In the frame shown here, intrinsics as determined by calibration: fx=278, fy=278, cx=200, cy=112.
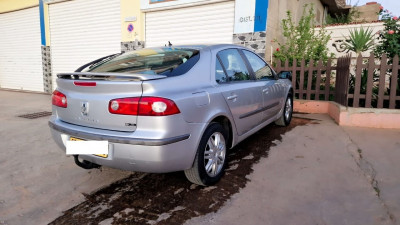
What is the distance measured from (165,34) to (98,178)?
6290 mm

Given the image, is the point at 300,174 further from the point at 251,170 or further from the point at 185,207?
the point at 185,207

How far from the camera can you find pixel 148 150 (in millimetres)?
2150

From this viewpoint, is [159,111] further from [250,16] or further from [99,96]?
[250,16]

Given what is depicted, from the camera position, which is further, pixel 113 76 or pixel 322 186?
pixel 322 186

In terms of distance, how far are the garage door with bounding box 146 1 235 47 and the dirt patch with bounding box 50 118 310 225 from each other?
4.58 m

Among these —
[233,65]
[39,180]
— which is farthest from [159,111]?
[39,180]

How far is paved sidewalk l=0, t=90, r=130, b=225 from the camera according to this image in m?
2.37

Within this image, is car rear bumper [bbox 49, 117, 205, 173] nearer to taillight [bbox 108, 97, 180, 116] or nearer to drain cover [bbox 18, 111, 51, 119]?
taillight [bbox 108, 97, 180, 116]

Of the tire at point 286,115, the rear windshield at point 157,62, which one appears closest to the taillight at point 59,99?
the rear windshield at point 157,62

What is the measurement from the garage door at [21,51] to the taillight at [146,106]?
11.3 meters

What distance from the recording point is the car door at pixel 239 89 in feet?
9.79

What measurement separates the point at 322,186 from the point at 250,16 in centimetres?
521

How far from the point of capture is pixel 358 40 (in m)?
6.98

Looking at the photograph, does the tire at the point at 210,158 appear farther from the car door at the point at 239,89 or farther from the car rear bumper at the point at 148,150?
the car door at the point at 239,89
